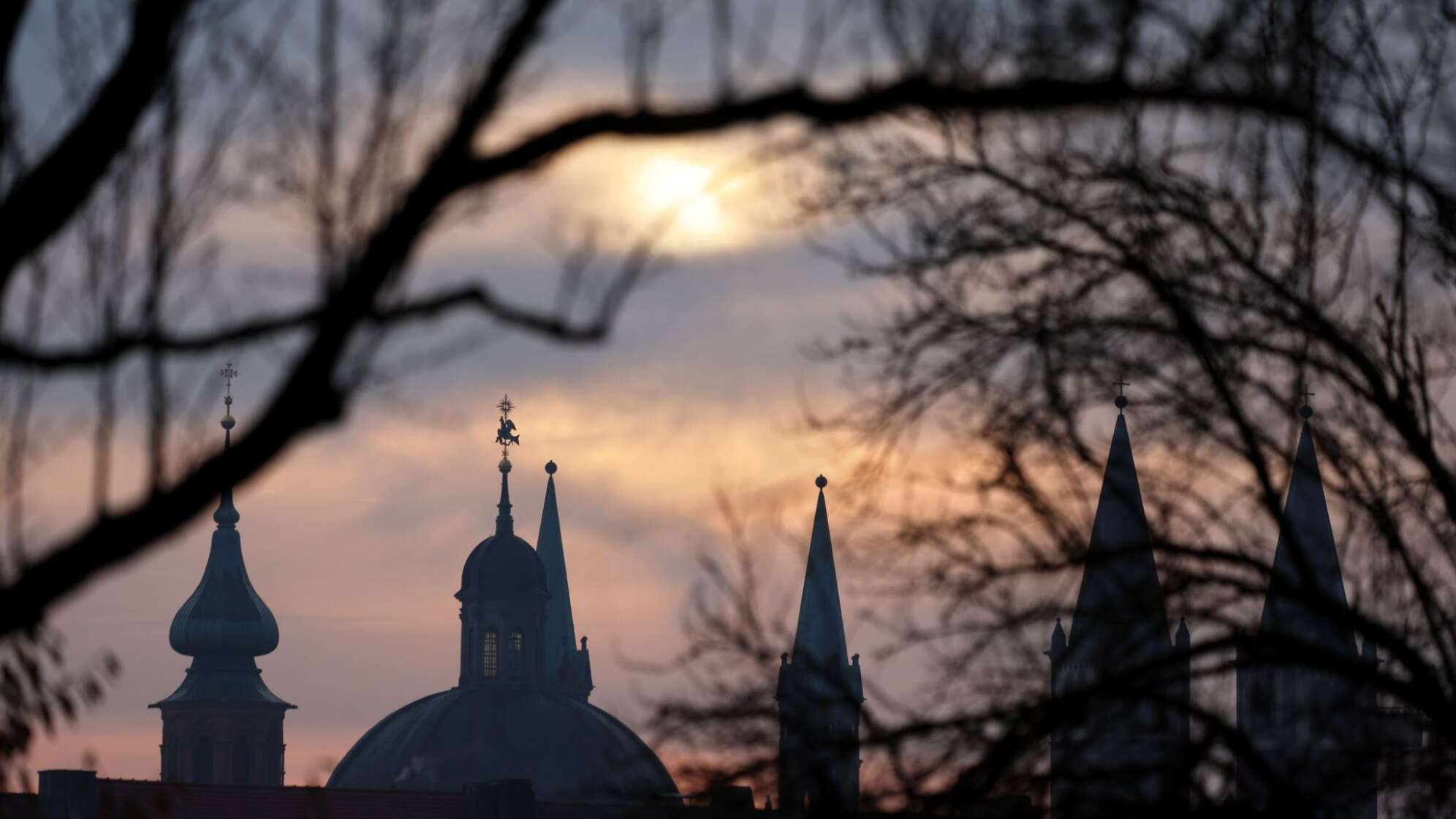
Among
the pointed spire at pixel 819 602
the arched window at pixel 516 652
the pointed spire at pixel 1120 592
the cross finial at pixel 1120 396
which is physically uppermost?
the arched window at pixel 516 652

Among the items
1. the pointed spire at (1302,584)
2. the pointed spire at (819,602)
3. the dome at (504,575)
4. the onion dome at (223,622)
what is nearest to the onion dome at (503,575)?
the dome at (504,575)

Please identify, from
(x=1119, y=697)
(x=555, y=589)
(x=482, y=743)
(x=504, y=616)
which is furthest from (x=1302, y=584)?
(x=555, y=589)

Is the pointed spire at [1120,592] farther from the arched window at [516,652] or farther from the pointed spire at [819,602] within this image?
the arched window at [516,652]

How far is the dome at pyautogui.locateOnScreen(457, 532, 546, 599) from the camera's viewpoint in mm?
113438

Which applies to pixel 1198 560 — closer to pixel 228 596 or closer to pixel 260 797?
pixel 260 797

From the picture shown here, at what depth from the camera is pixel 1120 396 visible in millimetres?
12672

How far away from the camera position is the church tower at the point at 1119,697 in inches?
440

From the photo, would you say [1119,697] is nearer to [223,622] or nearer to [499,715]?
[499,715]

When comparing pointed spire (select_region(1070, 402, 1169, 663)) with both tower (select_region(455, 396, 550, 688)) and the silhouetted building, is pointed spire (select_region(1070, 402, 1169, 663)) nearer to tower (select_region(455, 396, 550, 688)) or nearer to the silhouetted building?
the silhouetted building

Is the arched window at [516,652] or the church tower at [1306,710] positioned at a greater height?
the arched window at [516,652]

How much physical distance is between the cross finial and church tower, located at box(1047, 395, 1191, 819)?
4cm

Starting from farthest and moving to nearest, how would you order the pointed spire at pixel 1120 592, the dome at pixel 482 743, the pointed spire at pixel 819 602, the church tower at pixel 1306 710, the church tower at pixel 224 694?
the church tower at pixel 224 694
the dome at pixel 482 743
the pointed spire at pixel 819 602
the pointed spire at pixel 1120 592
the church tower at pixel 1306 710

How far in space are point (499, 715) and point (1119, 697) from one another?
9212 cm

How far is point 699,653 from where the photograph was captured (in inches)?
478
